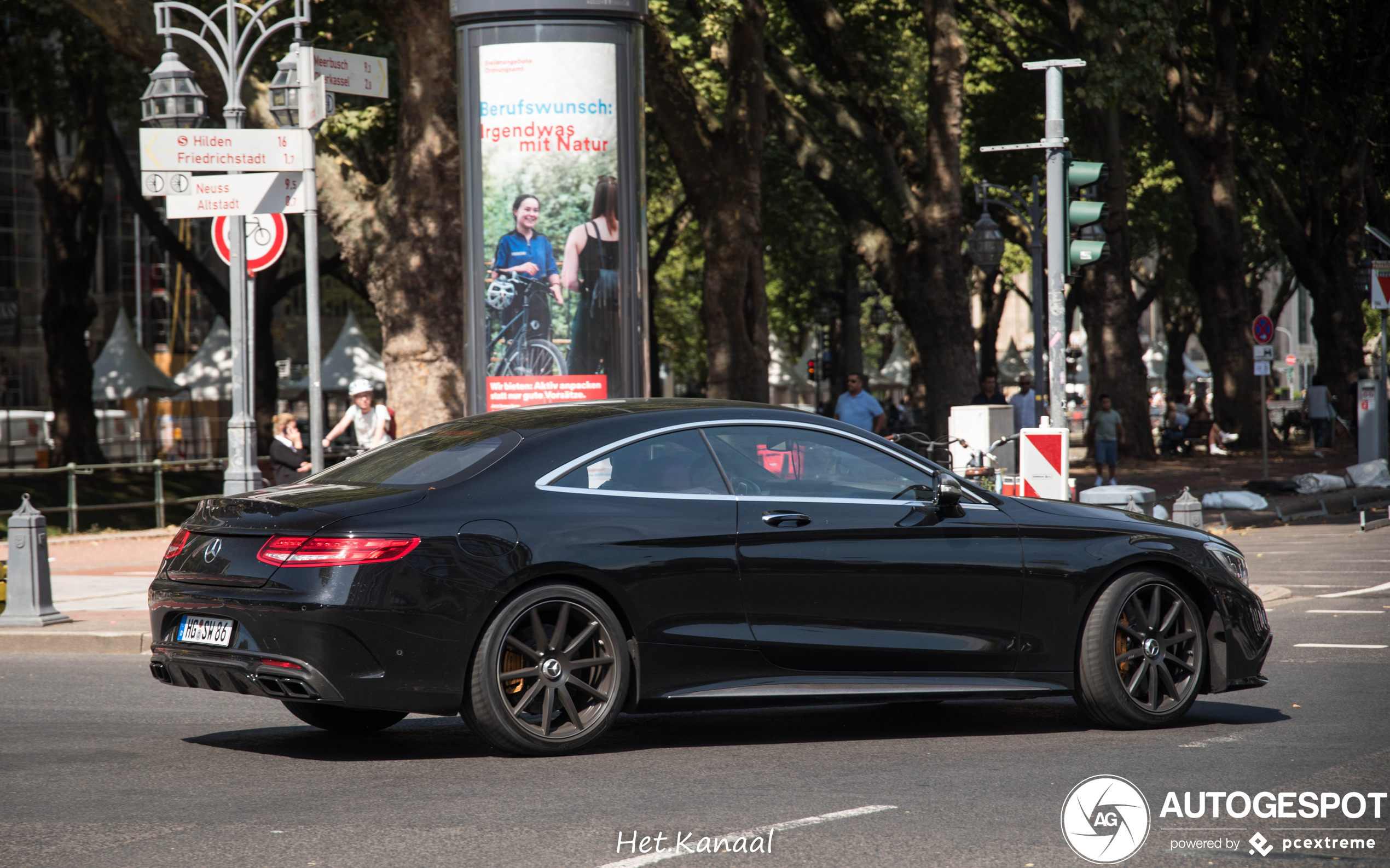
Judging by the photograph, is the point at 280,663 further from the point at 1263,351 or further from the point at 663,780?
the point at 1263,351

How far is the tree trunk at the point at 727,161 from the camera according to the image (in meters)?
21.0

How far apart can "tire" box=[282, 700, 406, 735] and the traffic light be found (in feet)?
27.3

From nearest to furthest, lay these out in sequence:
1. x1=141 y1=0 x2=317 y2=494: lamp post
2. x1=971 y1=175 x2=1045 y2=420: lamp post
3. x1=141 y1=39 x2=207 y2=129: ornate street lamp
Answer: x1=141 y1=0 x2=317 y2=494: lamp post
x1=141 y1=39 x2=207 y2=129: ornate street lamp
x1=971 y1=175 x2=1045 y2=420: lamp post

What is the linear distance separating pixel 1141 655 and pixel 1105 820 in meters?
1.92

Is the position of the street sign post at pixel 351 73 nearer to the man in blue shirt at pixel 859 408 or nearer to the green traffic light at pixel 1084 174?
the green traffic light at pixel 1084 174

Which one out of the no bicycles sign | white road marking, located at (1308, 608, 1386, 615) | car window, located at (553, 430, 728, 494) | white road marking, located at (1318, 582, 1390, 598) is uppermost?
the no bicycles sign

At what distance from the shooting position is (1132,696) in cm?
693

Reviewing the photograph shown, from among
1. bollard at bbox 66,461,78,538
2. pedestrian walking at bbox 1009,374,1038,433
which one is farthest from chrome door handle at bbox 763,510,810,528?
pedestrian walking at bbox 1009,374,1038,433

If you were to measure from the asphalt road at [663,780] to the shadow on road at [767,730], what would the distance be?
0.8 inches

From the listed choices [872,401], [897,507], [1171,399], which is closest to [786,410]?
[897,507]

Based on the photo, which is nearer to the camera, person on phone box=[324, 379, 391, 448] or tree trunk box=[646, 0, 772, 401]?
person on phone box=[324, 379, 391, 448]

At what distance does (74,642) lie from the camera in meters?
10.7

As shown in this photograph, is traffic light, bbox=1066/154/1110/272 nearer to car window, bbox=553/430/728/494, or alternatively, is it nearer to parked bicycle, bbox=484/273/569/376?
parked bicycle, bbox=484/273/569/376

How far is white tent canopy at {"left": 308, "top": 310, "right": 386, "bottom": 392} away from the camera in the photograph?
119 ft
